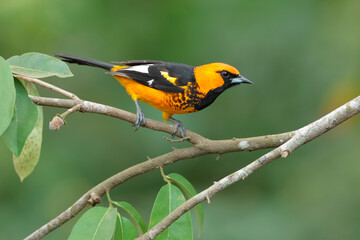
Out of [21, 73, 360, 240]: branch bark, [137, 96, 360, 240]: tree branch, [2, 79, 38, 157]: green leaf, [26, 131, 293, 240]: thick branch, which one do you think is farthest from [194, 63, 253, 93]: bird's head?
[2, 79, 38, 157]: green leaf

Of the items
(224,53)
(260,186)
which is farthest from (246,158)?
(224,53)

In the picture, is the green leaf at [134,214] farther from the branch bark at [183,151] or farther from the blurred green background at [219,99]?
the blurred green background at [219,99]

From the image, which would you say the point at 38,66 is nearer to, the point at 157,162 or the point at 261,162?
the point at 157,162

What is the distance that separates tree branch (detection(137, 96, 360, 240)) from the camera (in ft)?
6.15

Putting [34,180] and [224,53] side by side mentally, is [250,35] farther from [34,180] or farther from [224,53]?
[34,180]

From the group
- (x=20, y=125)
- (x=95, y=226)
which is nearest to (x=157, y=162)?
(x=95, y=226)

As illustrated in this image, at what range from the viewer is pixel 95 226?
2082 mm

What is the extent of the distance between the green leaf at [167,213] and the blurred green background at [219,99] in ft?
6.73

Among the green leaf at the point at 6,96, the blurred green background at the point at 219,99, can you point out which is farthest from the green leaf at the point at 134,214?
the blurred green background at the point at 219,99

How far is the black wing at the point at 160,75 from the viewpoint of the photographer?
11.8 feet

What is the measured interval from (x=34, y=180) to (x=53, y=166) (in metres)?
0.21

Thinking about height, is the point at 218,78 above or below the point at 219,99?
above

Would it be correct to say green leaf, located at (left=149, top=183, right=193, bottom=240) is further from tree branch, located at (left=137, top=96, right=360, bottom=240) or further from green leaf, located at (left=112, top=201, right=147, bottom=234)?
tree branch, located at (left=137, top=96, right=360, bottom=240)

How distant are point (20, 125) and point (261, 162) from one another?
901mm
